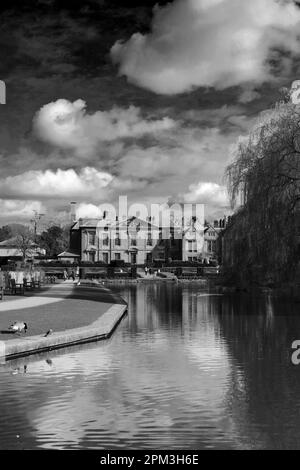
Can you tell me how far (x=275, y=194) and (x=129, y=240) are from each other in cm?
7272

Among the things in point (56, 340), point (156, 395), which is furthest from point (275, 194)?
point (156, 395)

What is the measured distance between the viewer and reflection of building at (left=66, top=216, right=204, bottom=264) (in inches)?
3959

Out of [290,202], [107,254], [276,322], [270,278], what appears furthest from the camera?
[107,254]

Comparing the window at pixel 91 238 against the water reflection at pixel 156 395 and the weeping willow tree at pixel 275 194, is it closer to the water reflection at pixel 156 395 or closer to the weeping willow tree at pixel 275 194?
the weeping willow tree at pixel 275 194

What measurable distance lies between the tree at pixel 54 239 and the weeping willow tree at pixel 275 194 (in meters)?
99.0

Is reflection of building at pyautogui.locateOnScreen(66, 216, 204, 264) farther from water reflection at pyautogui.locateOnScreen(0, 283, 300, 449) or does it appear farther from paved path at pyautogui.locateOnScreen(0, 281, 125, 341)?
water reflection at pyautogui.locateOnScreen(0, 283, 300, 449)

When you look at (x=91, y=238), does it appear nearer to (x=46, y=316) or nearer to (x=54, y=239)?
(x=54, y=239)

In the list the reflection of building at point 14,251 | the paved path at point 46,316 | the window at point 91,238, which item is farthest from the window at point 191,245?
the paved path at point 46,316

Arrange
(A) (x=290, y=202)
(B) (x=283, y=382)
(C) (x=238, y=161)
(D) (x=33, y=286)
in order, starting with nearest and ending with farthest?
1. (B) (x=283, y=382)
2. (A) (x=290, y=202)
3. (C) (x=238, y=161)
4. (D) (x=33, y=286)

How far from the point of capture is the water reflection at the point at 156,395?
7887mm

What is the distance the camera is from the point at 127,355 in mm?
14242
